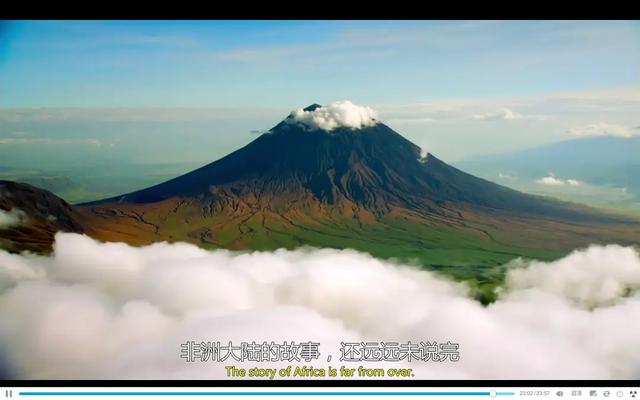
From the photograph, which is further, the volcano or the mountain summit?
the mountain summit

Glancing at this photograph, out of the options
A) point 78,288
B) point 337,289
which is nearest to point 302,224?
point 337,289

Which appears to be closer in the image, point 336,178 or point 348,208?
point 348,208

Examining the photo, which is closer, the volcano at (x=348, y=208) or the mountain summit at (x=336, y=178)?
the volcano at (x=348, y=208)

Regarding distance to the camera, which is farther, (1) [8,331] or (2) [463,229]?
(2) [463,229]

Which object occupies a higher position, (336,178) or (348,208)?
(336,178)
